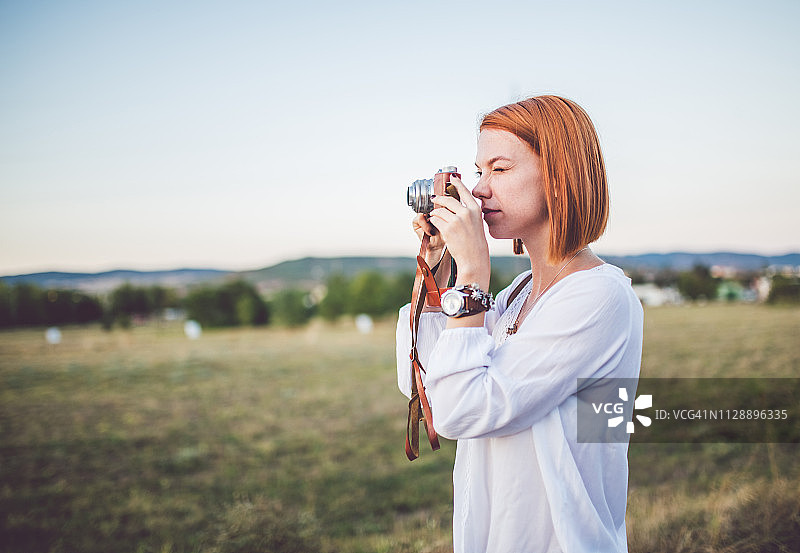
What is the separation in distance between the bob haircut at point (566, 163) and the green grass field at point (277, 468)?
95.2 inches

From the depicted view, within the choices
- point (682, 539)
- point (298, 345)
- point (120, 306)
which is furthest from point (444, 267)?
point (120, 306)

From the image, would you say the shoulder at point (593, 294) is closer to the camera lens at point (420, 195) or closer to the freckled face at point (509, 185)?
the freckled face at point (509, 185)

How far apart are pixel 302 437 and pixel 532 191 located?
10493mm

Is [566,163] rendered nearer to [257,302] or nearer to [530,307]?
[530,307]

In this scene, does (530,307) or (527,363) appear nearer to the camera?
(527,363)

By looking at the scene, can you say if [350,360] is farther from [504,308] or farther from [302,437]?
[504,308]

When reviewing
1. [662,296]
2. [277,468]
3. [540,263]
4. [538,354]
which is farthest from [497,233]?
[662,296]

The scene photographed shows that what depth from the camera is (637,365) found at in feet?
5.30

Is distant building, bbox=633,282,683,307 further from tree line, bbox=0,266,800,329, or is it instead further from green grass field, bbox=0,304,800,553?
green grass field, bbox=0,304,800,553

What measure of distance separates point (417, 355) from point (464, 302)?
0.44 m

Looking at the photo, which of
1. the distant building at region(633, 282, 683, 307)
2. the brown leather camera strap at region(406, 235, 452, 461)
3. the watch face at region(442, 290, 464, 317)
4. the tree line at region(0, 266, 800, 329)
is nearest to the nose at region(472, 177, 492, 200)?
the brown leather camera strap at region(406, 235, 452, 461)

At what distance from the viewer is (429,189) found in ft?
5.56

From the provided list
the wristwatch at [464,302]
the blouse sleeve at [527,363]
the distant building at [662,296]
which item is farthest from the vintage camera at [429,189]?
the distant building at [662,296]

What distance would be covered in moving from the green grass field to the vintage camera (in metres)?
2.40
